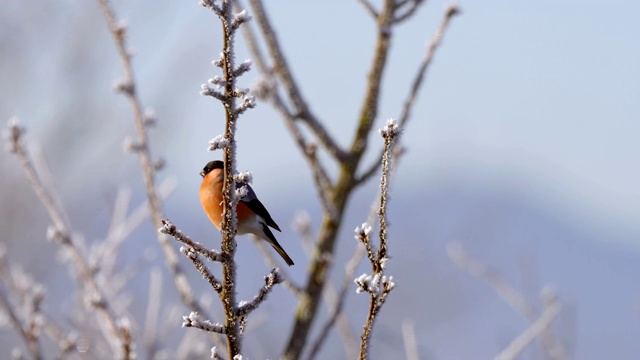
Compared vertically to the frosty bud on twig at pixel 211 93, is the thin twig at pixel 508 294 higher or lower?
higher

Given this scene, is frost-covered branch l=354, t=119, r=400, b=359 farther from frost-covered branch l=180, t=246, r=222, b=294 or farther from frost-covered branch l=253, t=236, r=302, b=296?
frost-covered branch l=253, t=236, r=302, b=296

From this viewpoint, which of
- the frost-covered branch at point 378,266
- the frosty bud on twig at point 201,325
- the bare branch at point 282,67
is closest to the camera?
the frost-covered branch at point 378,266

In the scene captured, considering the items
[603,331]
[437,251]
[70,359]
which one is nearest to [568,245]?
[603,331]

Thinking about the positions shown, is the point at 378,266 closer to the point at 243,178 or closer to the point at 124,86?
the point at 243,178

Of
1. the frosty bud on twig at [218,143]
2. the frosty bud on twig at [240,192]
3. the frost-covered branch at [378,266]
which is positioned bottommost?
the frost-covered branch at [378,266]

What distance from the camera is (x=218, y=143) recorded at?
2006 millimetres

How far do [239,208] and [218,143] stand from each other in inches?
42.9

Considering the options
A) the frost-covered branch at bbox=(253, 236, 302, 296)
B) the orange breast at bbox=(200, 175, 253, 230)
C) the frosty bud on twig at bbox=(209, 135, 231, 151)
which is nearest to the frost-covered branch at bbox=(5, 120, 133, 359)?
the frost-covered branch at bbox=(253, 236, 302, 296)

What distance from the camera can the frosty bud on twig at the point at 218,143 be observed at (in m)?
2.00

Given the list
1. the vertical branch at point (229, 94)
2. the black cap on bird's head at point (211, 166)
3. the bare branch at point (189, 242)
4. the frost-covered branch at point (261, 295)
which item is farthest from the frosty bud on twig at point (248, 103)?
the black cap on bird's head at point (211, 166)

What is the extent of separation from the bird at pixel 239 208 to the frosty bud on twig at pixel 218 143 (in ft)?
1.09

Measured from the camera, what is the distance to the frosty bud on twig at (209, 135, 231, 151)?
2.00 m

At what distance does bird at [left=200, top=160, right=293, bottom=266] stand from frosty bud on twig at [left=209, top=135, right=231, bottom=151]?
0.33 metres

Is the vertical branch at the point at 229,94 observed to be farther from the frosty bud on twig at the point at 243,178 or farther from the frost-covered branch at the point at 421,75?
the frost-covered branch at the point at 421,75
